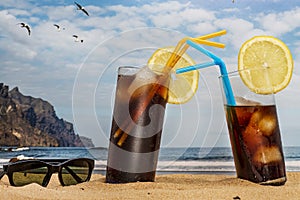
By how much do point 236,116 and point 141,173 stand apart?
608mm

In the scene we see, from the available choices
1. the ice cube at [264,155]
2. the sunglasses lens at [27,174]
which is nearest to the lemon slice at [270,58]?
the ice cube at [264,155]

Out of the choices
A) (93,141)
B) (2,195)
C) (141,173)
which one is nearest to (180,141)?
(141,173)

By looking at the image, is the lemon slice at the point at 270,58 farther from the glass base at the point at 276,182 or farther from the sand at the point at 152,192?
the sand at the point at 152,192

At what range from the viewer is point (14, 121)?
1526cm

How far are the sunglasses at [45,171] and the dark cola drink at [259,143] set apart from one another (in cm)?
93

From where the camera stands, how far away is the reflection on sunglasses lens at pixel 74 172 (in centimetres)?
245

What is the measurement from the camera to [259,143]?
2207 mm

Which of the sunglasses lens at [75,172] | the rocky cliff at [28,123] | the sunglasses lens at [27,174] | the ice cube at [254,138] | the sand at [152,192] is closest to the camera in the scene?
the sand at [152,192]

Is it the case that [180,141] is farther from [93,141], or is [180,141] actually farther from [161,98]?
[93,141]

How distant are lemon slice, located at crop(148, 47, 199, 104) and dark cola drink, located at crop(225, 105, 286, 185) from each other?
0.99ft

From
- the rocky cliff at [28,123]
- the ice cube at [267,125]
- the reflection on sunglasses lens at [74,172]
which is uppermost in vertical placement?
the ice cube at [267,125]

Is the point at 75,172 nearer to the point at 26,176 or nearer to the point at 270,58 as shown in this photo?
the point at 26,176

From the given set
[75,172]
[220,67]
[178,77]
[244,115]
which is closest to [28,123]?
[75,172]

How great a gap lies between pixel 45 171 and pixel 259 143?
4.03 ft
